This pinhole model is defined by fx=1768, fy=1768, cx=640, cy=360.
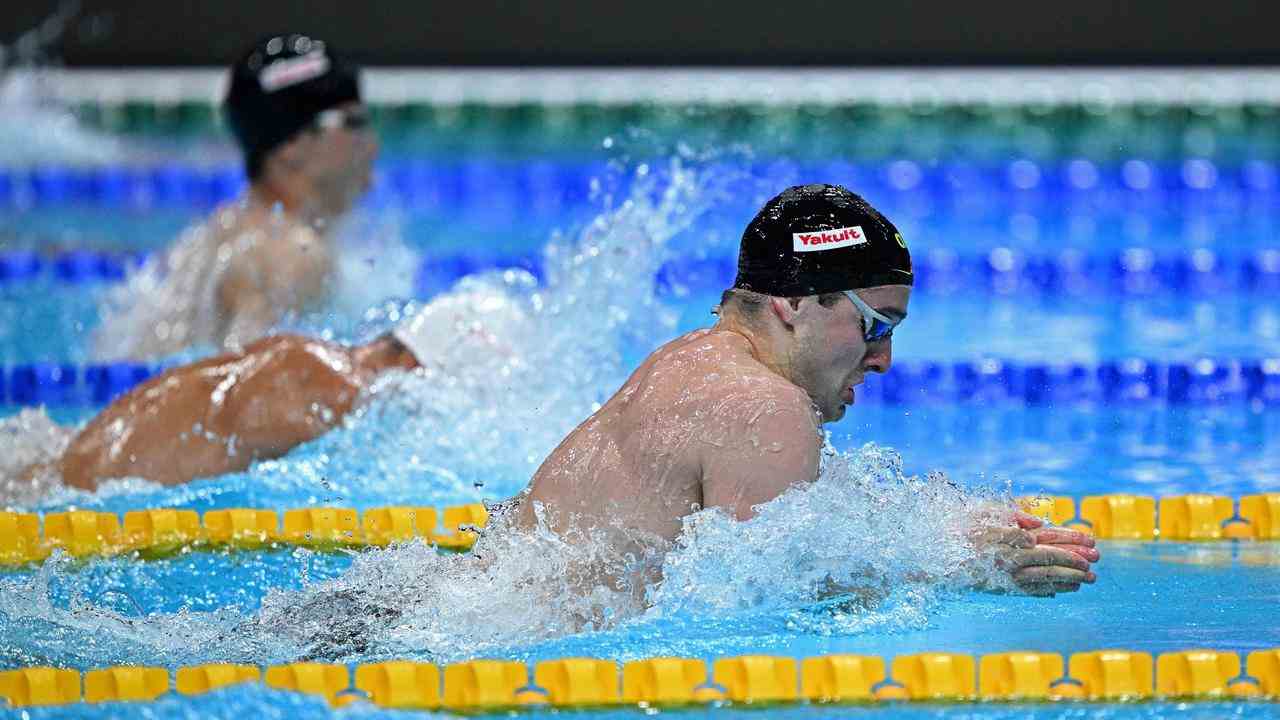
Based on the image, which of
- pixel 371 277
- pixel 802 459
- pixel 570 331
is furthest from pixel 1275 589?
pixel 371 277

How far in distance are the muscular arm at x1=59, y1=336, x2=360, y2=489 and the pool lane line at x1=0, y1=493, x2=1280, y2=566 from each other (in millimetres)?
294

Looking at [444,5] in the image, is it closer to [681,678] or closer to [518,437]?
[518,437]

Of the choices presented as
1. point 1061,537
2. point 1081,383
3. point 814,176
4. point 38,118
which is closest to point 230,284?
point 1081,383

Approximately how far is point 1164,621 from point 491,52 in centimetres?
684

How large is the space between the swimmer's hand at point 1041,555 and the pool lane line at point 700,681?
0.14 meters

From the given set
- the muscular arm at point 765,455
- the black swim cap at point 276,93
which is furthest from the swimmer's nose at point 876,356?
the black swim cap at point 276,93

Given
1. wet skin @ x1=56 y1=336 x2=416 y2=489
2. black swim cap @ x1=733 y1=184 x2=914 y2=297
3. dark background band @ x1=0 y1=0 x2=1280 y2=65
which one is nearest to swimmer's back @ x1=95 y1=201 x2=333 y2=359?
wet skin @ x1=56 y1=336 x2=416 y2=489

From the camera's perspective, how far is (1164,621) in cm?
312

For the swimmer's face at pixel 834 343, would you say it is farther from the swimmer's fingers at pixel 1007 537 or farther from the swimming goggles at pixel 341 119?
the swimming goggles at pixel 341 119

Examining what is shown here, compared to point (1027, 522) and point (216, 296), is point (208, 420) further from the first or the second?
point (1027, 522)

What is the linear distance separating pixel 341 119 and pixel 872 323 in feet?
9.66

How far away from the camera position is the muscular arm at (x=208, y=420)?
4.01 meters

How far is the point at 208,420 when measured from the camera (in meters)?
4.04

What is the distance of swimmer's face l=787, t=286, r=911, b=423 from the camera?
282 cm
